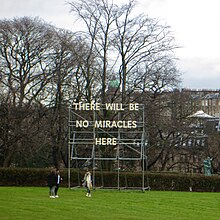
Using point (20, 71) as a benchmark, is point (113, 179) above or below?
below

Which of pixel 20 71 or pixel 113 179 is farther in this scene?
pixel 20 71

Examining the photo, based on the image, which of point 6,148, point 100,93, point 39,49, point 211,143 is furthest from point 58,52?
point 211,143

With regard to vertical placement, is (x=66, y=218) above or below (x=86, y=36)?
below

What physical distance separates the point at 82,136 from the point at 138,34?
10840 mm

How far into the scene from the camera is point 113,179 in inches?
1873

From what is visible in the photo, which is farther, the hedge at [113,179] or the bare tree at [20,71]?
the bare tree at [20,71]

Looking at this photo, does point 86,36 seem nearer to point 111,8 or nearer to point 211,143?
point 111,8

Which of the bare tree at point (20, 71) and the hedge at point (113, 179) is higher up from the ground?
the bare tree at point (20, 71)

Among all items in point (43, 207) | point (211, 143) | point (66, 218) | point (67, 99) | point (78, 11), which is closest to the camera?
point (66, 218)

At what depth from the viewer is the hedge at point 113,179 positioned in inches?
1874

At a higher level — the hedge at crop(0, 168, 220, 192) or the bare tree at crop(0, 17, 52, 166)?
the bare tree at crop(0, 17, 52, 166)

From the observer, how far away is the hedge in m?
47.6

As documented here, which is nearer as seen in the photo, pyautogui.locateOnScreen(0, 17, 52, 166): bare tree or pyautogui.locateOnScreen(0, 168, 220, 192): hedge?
pyautogui.locateOnScreen(0, 168, 220, 192): hedge

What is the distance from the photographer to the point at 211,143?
6938 centimetres
